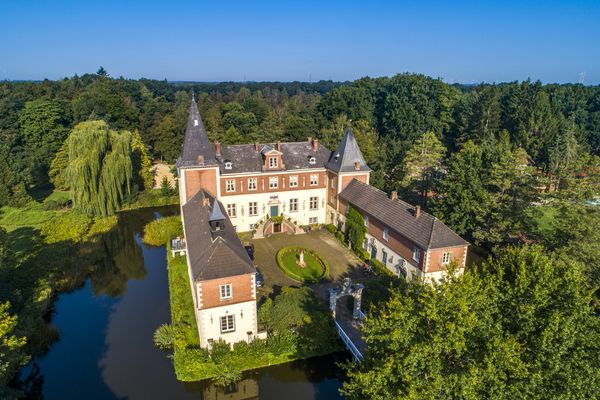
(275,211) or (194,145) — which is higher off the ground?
(194,145)

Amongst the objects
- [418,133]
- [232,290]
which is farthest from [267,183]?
[418,133]

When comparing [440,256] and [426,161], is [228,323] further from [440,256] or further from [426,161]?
[426,161]

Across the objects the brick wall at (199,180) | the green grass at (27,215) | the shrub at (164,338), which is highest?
the brick wall at (199,180)

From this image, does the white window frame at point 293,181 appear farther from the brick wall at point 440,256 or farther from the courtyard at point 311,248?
the brick wall at point 440,256

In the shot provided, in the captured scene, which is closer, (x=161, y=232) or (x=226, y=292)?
(x=226, y=292)

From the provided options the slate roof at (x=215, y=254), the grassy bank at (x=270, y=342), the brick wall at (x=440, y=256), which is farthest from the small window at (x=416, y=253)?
the slate roof at (x=215, y=254)

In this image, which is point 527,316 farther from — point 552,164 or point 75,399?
point 552,164
